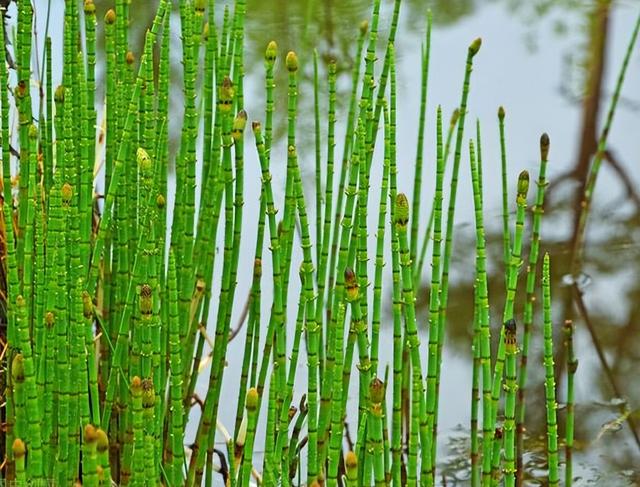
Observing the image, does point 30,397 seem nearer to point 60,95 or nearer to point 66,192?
point 66,192

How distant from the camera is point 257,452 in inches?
73.8

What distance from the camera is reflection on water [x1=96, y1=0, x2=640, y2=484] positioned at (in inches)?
80.0

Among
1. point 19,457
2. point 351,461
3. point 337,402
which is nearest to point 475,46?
point 337,402

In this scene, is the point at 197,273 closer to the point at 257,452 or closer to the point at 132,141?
the point at 132,141

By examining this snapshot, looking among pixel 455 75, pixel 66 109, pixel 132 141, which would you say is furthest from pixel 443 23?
pixel 66 109

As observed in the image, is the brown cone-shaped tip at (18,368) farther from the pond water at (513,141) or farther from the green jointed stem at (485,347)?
the pond water at (513,141)

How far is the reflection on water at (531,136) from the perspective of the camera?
6.66 feet

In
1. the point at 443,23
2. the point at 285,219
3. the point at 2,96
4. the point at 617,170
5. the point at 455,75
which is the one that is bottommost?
the point at 285,219

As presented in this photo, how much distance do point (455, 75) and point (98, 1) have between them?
1197 millimetres

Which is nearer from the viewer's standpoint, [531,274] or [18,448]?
[18,448]

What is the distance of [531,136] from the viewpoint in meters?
2.87

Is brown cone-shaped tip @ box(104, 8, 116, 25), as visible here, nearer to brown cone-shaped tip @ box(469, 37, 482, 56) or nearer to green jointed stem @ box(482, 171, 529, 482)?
brown cone-shaped tip @ box(469, 37, 482, 56)

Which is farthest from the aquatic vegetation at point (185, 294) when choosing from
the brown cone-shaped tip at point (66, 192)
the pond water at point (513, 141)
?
the pond water at point (513, 141)

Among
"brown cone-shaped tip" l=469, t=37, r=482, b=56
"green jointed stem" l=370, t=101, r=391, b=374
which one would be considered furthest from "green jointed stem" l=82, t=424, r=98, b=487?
"brown cone-shaped tip" l=469, t=37, r=482, b=56
